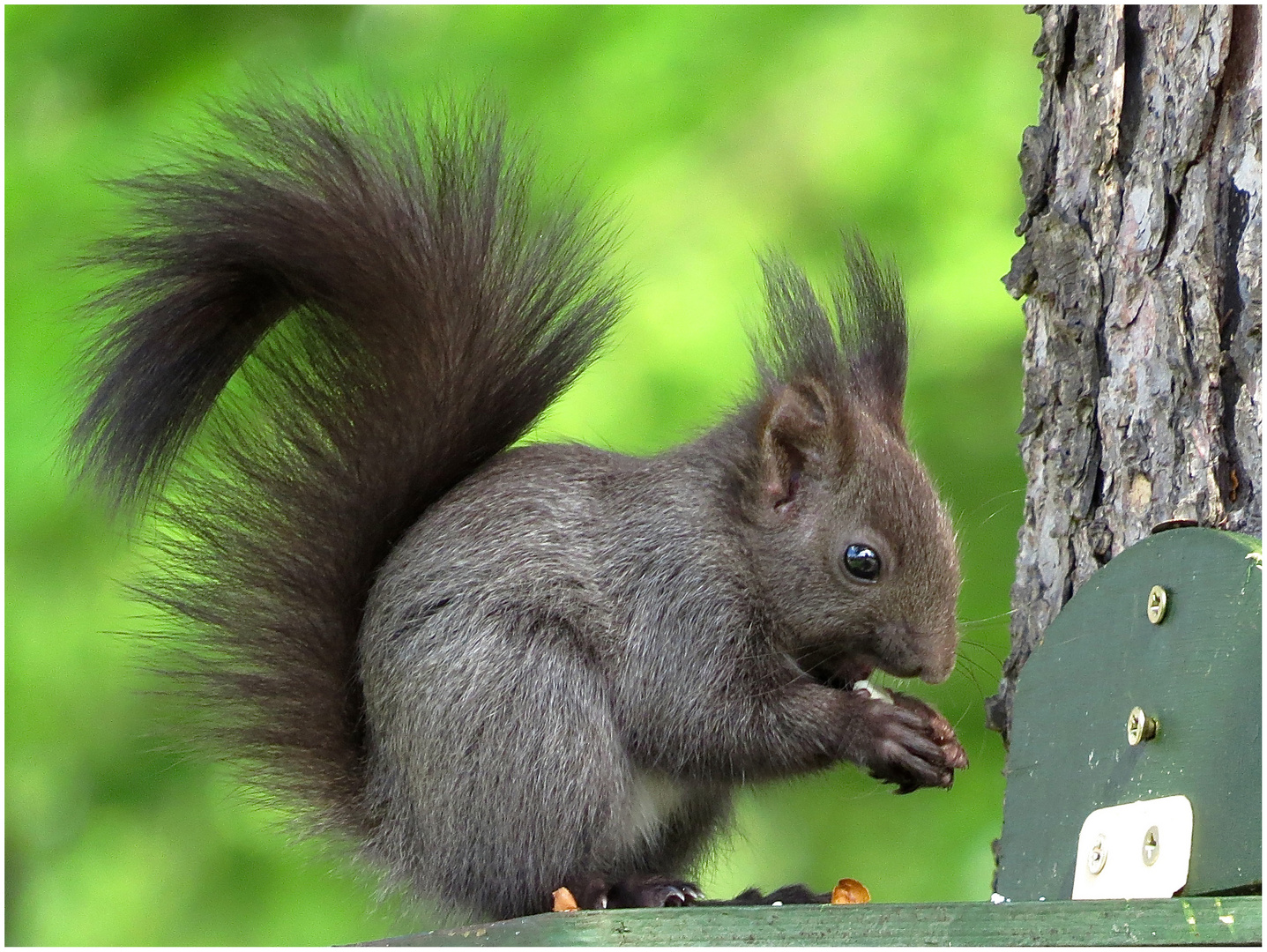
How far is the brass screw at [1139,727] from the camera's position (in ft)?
5.24

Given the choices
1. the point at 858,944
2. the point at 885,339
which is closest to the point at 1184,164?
the point at 885,339

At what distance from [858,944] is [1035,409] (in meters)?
0.91

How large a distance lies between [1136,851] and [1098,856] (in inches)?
2.5

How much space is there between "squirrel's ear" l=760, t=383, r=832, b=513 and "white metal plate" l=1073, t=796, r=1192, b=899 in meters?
0.64

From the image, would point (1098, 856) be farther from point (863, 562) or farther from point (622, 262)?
point (622, 262)

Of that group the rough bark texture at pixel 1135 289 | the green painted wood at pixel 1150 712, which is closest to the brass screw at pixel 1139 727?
the green painted wood at pixel 1150 712

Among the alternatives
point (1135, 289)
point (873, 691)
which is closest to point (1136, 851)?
point (873, 691)

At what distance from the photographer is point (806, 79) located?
295 centimetres

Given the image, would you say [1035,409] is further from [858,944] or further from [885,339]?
[858,944]

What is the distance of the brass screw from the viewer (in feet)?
5.24

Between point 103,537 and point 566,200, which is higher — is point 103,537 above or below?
below

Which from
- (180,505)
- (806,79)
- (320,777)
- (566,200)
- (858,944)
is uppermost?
(806,79)

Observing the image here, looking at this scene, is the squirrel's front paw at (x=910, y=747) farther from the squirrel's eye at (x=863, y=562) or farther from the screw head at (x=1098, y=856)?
the screw head at (x=1098, y=856)

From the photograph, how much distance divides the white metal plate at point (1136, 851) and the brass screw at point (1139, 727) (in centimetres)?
7
